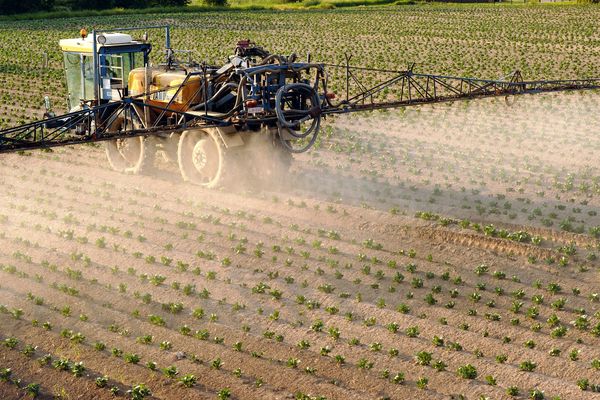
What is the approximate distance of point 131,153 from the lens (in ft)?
64.6

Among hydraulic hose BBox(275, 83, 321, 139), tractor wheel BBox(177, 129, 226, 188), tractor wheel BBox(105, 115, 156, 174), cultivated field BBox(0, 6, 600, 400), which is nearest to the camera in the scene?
cultivated field BBox(0, 6, 600, 400)

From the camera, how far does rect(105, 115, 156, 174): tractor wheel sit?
62.8 feet

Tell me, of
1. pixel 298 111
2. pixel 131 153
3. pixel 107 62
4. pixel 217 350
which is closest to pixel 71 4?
pixel 107 62

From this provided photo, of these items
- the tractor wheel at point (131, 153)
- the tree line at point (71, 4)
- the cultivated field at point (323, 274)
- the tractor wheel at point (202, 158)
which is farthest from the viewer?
the tree line at point (71, 4)

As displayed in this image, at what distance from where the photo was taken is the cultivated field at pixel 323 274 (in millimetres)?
10609

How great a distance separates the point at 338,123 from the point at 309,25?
3916 centimetres

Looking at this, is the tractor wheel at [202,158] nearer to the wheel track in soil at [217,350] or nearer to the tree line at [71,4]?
the wheel track in soil at [217,350]

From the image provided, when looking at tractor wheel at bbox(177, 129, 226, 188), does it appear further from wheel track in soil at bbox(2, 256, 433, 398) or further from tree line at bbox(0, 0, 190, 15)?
tree line at bbox(0, 0, 190, 15)

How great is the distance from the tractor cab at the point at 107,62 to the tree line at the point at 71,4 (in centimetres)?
5617

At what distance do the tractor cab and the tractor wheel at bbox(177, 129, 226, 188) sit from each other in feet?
7.28

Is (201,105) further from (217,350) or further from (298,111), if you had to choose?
(217,350)

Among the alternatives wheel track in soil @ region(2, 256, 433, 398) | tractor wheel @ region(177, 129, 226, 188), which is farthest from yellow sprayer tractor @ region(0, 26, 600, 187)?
wheel track in soil @ region(2, 256, 433, 398)

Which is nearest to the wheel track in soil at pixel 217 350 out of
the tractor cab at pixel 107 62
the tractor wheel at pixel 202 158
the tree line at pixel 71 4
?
the tractor wheel at pixel 202 158

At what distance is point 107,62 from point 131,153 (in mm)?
2295
